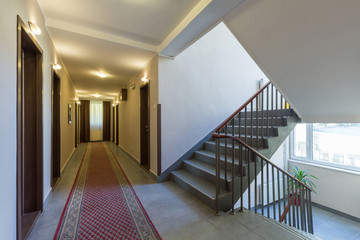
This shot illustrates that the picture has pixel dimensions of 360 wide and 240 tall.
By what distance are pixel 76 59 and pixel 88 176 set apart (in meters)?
2.62

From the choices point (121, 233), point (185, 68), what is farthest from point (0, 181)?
point (185, 68)

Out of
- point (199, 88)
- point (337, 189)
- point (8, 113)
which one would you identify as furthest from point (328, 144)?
point (8, 113)

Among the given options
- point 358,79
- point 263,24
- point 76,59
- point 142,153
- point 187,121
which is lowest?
point 142,153

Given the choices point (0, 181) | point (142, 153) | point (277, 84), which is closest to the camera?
point (0, 181)

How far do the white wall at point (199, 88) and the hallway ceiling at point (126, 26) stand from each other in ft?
1.80

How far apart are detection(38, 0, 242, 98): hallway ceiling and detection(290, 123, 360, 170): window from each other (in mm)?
4446

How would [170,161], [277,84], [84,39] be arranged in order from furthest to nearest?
[170,161], [84,39], [277,84]

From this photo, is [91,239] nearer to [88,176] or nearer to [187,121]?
[88,176]

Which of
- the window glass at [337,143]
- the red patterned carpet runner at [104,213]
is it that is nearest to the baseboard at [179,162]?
the red patterned carpet runner at [104,213]

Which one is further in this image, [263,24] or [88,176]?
[88,176]

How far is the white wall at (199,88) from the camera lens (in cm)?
340

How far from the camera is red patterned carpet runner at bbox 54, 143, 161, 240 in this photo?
71.4 inches

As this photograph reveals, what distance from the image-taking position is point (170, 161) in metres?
3.45

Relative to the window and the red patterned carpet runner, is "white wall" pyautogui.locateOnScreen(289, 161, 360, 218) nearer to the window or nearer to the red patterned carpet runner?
the window
